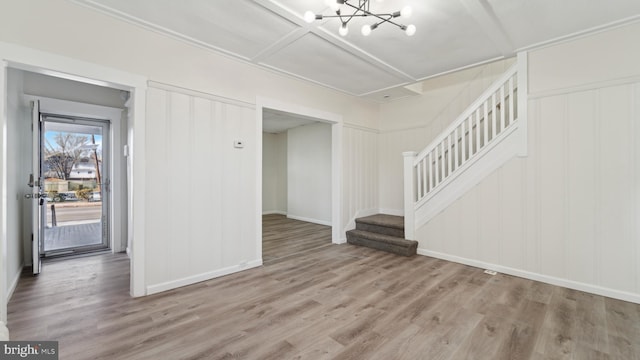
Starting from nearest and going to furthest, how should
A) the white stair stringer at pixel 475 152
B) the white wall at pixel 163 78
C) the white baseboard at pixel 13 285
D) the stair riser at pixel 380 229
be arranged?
the white wall at pixel 163 78 < the white baseboard at pixel 13 285 < the white stair stringer at pixel 475 152 < the stair riser at pixel 380 229

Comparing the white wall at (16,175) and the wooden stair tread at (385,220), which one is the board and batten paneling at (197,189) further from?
the wooden stair tread at (385,220)

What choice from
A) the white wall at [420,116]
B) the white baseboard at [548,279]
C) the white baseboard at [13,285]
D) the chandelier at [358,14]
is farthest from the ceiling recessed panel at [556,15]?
the white baseboard at [13,285]

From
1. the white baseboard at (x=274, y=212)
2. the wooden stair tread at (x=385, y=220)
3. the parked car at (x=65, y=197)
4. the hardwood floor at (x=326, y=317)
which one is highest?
the parked car at (x=65, y=197)

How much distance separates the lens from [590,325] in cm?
225

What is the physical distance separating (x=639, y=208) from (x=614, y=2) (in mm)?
1973

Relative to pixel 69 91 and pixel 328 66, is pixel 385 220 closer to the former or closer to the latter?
pixel 328 66

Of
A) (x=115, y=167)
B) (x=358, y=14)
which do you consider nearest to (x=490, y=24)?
(x=358, y=14)

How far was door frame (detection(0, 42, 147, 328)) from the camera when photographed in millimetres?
2090

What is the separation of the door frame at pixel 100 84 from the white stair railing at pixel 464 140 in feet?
11.9

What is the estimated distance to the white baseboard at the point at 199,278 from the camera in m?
2.83

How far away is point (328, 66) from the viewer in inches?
145

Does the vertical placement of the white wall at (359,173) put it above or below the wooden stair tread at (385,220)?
above

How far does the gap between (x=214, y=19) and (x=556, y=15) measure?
328 cm

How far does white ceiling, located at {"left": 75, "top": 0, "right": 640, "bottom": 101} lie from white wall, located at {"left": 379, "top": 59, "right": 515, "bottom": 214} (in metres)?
1.07
